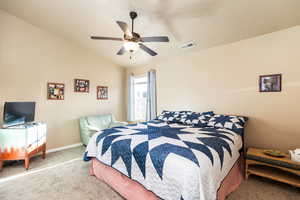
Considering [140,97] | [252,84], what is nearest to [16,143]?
[140,97]

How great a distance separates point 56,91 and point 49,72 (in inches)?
18.6

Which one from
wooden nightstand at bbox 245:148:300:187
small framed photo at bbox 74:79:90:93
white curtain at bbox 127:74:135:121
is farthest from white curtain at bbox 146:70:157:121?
wooden nightstand at bbox 245:148:300:187

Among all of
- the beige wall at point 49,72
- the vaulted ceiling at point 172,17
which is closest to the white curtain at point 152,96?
the vaulted ceiling at point 172,17

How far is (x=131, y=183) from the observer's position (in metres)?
1.66

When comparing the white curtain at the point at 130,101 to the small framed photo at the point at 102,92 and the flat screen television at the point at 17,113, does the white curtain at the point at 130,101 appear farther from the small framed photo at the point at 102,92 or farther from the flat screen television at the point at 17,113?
the flat screen television at the point at 17,113

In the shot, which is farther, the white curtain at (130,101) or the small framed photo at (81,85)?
the white curtain at (130,101)

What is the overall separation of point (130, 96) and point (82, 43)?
2.14 metres

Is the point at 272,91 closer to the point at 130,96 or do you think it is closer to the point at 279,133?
the point at 279,133

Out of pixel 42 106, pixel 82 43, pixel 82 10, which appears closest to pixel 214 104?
pixel 82 10

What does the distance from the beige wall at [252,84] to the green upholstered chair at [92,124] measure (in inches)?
87.2

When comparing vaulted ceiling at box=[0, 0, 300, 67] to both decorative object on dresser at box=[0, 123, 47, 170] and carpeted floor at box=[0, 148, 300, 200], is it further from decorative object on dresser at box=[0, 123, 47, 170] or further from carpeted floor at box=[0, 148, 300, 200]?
carpeted floor at box=[0, 148, 300, 200]

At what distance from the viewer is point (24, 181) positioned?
2.11 metres

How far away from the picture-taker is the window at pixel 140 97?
4754 mm

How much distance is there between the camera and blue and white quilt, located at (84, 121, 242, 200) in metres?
1.17
